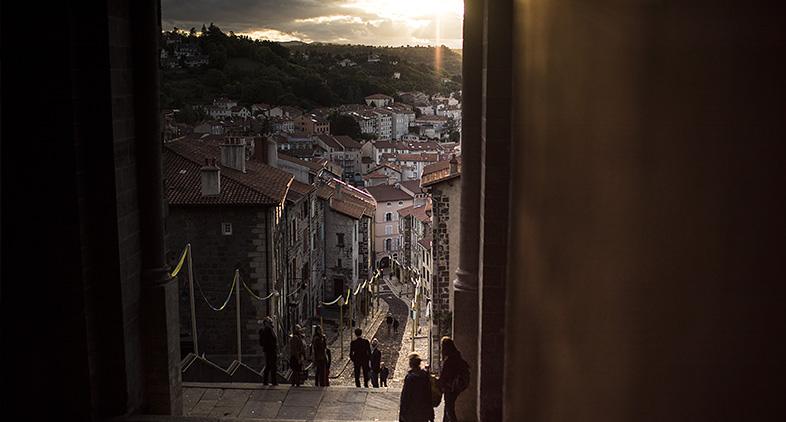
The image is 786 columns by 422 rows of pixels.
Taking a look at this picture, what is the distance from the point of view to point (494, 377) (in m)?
6.57

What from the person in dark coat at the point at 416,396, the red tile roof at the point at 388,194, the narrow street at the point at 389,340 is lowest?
the narrow street at the point at 389,340

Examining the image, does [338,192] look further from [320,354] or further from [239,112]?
[239,112]

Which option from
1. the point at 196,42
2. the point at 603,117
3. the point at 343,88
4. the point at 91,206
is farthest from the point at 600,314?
the point at 196,42

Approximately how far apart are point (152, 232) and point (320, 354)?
3.79 metres

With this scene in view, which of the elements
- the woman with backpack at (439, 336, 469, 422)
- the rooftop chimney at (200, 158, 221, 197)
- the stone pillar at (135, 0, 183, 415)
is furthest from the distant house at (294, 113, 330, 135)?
the woman with backpack at (439, 336, 469, 422)

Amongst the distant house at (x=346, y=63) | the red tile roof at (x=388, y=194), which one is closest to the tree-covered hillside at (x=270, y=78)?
the distant house at (x=346, y=63)

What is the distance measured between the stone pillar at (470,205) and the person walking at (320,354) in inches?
121

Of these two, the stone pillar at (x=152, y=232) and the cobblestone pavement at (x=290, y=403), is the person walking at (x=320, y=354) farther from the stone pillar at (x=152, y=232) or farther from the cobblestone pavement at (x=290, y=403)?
the stone pillar at (x=152, y=232)

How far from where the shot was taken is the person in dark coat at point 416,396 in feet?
20.8

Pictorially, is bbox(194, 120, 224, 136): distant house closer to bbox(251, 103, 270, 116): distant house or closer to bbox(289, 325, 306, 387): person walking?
bbox(251, 103, 270, 116): distant house

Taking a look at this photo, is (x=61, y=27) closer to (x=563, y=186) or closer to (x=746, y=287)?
(x=563, y=186)

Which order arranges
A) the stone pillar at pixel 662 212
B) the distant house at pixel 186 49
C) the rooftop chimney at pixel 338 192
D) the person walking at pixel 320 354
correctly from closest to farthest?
the stone pillar at pixel 662 212 → the person walking at pixel 320 354 → the rooftop chimney at pixel 338 192 → the distant house at pixel 186 49

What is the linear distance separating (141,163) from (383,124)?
384 feet

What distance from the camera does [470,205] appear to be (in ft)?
23.0
